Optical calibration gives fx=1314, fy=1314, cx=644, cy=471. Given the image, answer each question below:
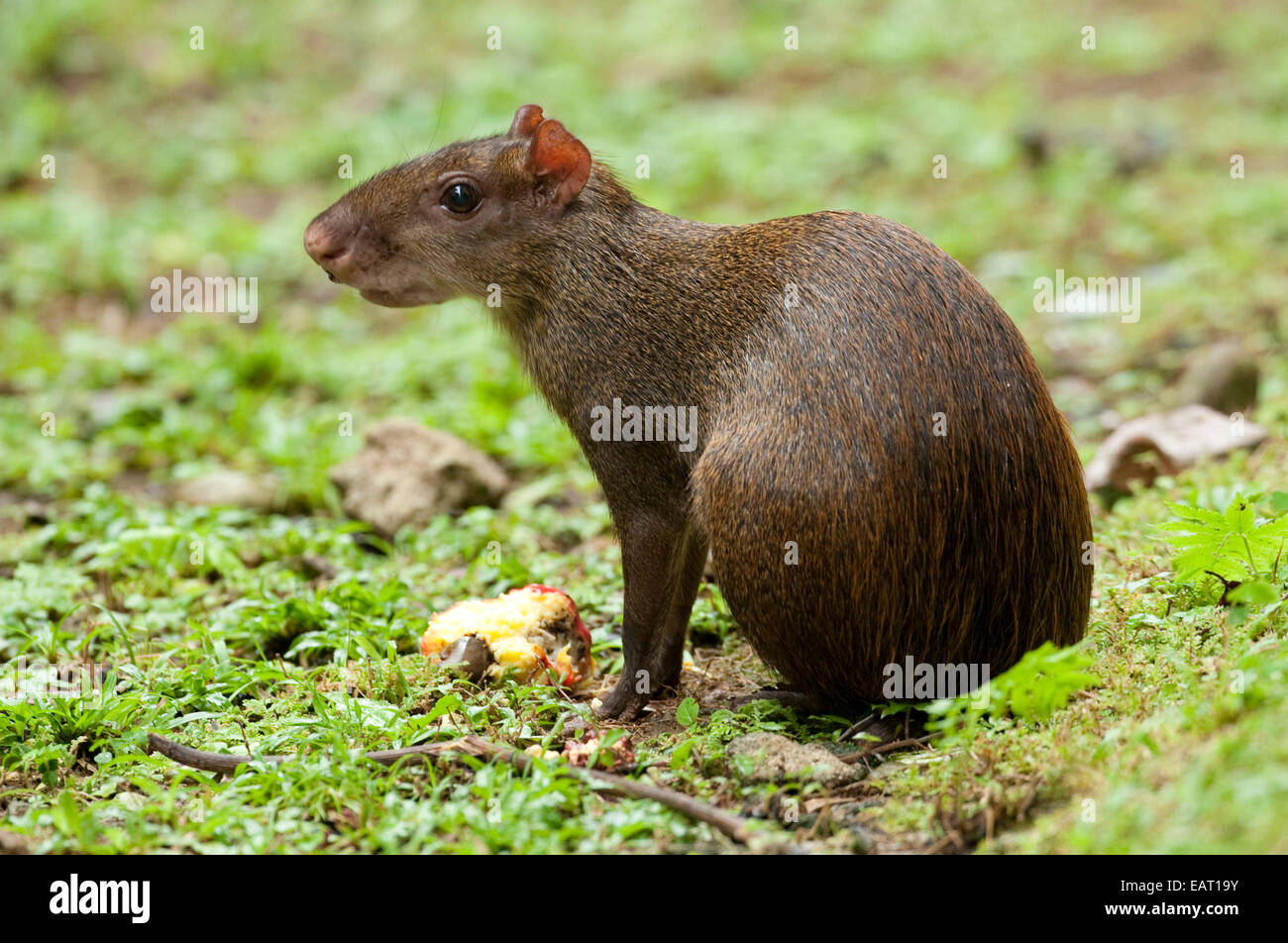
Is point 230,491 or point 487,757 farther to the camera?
point 230,491

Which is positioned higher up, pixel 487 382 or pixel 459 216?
pixel 459 216

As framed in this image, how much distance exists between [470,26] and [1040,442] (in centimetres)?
1295

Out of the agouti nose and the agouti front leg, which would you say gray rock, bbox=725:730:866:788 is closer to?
the agouti front leg

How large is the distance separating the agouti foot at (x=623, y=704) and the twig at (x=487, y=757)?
62 cm

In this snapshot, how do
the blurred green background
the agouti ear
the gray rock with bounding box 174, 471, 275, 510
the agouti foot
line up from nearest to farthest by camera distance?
the agouti foot, the agouti ear, the gray rock with bounding box 174, 471, 275, 510, the blurred green background

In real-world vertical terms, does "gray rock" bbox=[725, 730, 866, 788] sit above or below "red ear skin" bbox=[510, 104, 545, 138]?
below

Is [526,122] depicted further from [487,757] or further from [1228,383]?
[1228,383]

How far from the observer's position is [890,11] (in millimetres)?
15414

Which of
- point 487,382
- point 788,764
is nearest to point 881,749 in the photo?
point 788,764

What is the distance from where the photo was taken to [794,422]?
4.08 m

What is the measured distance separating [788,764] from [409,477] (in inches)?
125

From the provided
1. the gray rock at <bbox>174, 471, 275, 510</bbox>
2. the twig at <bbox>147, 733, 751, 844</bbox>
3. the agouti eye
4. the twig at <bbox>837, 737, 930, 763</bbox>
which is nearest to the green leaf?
the twig at <bbox>147, 733, 751, 844</bbox>

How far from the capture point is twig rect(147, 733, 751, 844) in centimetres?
350

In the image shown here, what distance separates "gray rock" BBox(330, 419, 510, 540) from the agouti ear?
6.48ft
